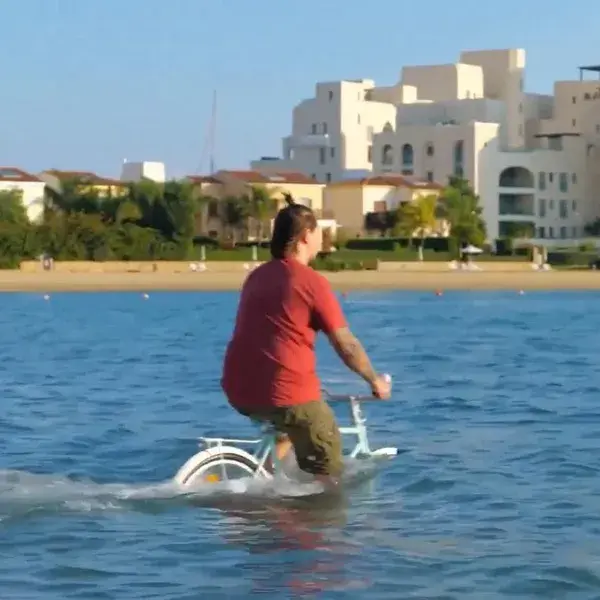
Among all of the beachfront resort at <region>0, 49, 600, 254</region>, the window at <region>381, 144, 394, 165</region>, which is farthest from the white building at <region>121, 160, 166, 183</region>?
the window at <region>381, 144, 394, 165</region>

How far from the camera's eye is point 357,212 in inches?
4060

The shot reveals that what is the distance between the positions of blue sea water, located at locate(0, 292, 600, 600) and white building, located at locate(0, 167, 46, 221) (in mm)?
64191

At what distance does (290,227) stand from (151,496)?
7.59 ft

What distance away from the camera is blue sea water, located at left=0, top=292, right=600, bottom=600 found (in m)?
8.38

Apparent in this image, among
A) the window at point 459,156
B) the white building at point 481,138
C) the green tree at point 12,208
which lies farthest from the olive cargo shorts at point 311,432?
the window at point 459,156

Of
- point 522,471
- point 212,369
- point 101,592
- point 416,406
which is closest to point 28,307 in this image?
point 212,369

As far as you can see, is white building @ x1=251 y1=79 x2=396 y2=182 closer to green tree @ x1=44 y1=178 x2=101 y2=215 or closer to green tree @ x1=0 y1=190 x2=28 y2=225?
green tree @ x1=44 y1=178 x2=101 y2=215

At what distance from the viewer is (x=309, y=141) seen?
122625 millimetres

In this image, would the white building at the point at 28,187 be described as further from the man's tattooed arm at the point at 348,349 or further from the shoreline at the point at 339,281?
the man's tattooed arm at the point at 348,349

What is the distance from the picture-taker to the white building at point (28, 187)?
87.6 meters

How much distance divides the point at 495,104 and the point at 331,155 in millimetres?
13283

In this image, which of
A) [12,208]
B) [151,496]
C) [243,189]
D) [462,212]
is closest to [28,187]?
[12,208]

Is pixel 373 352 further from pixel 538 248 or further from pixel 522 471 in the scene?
pixel 538 248

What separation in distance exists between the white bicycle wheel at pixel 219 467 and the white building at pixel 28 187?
77.9 meters
